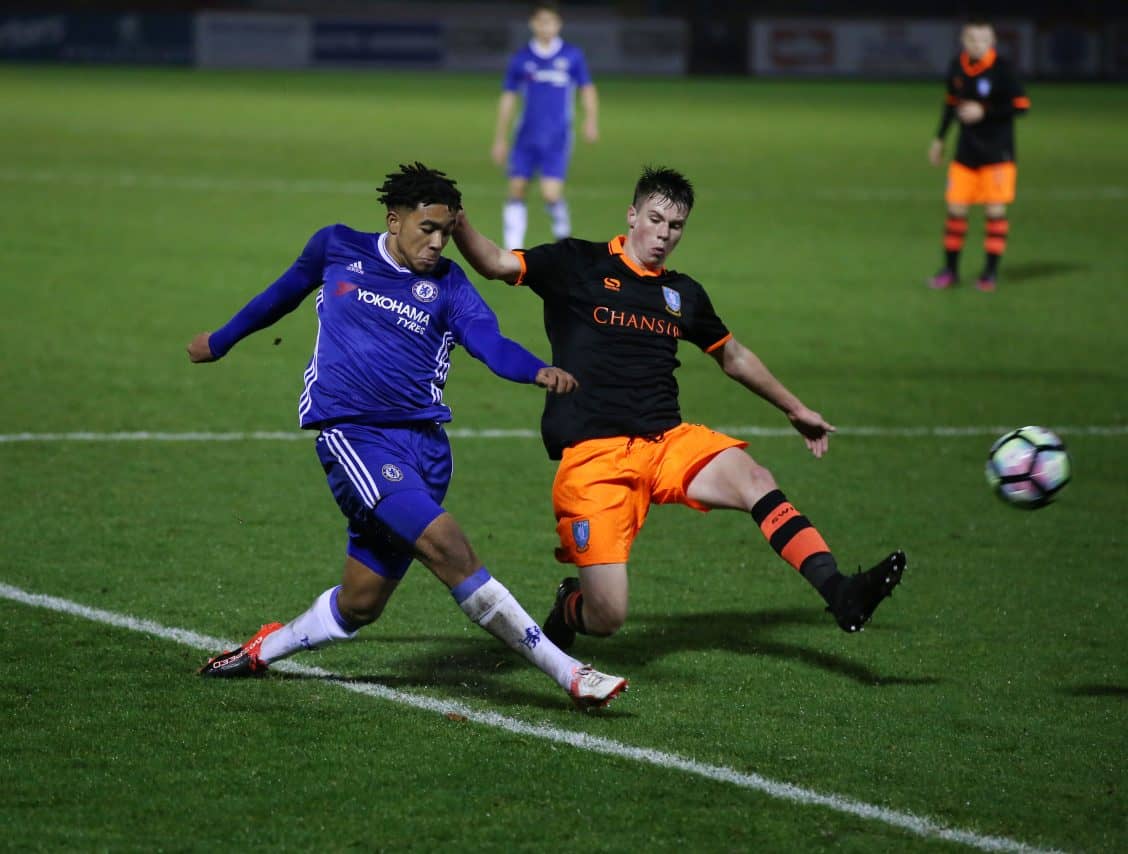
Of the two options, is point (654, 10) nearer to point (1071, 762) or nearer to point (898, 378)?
point (898, 378)

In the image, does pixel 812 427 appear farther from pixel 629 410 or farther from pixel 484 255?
pixel 484 255

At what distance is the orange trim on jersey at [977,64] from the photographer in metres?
16.1

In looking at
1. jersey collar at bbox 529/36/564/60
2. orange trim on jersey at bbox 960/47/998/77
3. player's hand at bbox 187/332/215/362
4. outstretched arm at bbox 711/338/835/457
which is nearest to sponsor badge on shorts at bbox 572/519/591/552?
outstretched arm at bbox 711/338/835/457

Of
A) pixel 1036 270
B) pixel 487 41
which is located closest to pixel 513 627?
pixel 1036 270

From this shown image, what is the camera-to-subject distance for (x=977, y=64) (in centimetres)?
1611

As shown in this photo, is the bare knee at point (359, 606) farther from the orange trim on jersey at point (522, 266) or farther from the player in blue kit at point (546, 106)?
the player in blue kit at point (546, 106)

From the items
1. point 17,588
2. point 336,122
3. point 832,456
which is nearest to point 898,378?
point 832,456

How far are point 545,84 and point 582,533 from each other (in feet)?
40.9

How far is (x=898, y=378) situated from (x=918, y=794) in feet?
24.5

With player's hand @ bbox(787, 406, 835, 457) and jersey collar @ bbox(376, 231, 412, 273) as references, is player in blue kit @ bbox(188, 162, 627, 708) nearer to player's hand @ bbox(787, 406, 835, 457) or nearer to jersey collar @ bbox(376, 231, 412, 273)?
jersey collar @ bbox(376, 231, 412, 273)

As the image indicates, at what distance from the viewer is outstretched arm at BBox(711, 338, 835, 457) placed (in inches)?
257

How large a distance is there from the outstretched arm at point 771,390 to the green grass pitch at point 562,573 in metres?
0.87

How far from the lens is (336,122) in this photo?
30.6 metres

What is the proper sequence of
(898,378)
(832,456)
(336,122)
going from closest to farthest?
1. (832,456)
2. (898,378)
3. (336,122)
